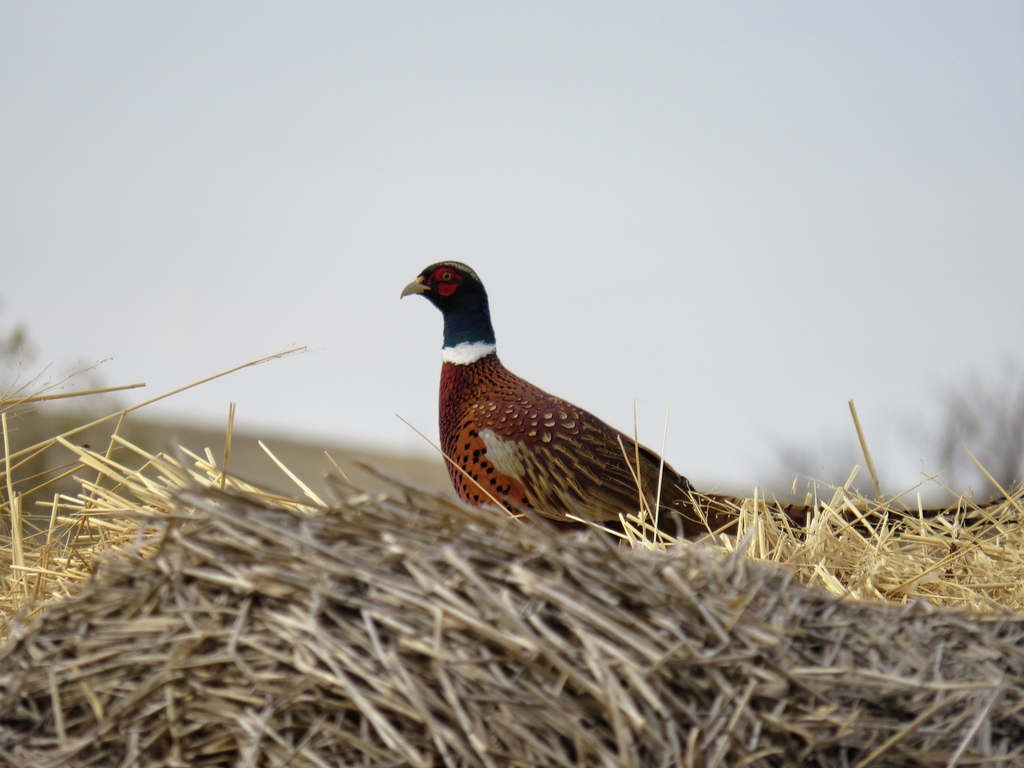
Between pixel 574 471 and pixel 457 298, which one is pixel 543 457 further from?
pixel 457 298

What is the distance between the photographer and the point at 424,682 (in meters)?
1.36

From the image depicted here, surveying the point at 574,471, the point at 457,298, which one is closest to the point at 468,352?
the point at 457,298

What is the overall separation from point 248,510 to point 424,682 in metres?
0.44

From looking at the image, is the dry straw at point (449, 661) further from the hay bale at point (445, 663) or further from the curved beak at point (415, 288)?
the curved beak at point (415, 288)

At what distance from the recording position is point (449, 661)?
1.34 meters

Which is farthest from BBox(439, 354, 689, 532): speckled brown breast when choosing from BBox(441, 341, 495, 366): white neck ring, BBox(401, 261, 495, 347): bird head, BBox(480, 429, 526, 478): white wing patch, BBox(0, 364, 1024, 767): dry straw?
BBox(0, 364, 1024, 767): dry straw

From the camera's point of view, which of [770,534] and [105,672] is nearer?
[105,672]

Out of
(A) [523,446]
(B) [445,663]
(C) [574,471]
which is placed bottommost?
(C) [574,471]

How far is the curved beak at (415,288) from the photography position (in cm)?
405

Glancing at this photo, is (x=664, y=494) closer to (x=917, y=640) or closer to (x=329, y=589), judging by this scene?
(x=917, y=640)

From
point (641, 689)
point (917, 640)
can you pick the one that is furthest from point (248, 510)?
point (917, 640)

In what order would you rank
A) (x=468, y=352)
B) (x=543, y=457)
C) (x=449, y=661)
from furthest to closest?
(x=468, y=352)
(x=543, y=457)
(x=449, y=661)

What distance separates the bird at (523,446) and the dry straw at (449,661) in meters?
1.85

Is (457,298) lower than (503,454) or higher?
higher
